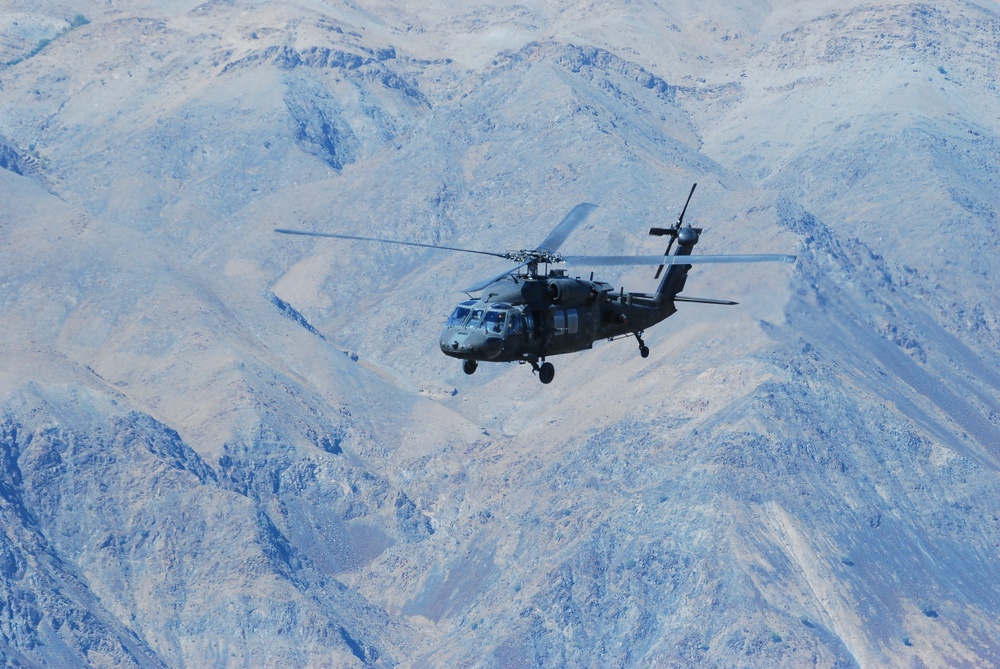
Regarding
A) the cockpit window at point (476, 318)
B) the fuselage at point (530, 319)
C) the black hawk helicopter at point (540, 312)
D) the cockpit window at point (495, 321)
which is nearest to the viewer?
the black hawk helicopter at point (540, 312)

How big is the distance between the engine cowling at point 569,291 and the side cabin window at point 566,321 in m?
0.38

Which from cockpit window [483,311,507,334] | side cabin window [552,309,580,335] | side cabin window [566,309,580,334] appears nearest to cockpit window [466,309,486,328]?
cockpit window [483,311,507,334]

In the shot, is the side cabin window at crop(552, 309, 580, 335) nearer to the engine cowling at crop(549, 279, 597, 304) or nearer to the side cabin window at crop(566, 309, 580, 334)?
the side cabin window at crop(566, 309, 580, 334)

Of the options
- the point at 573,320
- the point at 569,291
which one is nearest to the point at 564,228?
the point at 569,291

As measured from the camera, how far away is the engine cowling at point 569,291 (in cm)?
7269

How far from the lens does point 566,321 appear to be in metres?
72.9

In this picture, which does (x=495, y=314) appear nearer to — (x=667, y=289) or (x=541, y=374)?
(x=541, y=374)

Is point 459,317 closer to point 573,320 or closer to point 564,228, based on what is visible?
point 573,320

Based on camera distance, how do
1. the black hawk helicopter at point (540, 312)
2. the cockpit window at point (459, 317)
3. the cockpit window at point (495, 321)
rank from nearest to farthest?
the black hawk helicopter at point (540, 312) → the cockpit window at point (495, 321) → the cockpit window at point (459, 317)

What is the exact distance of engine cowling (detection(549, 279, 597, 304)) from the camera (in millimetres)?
72688

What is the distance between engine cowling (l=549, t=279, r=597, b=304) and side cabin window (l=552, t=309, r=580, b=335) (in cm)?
38

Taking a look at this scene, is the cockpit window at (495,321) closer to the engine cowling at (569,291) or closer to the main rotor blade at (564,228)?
the engine cowling at (569,291)

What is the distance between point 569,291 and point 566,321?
1052 millimetres

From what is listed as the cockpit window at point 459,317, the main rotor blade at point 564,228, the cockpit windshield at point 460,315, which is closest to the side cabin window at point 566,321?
the main rotor blade at point 564,228
